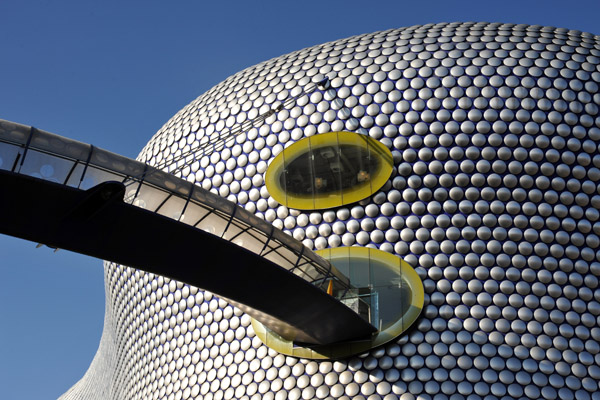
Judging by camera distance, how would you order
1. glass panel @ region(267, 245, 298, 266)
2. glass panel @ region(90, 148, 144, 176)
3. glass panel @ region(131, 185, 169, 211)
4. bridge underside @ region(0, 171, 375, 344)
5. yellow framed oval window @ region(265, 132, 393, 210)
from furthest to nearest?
yellow framed oval window @ region(265, 132, 393, 210)
glass panel @ region(267, 245, 298, 266)
glass panel @ region(131, 185, 169, 211)
glass panel @ region(90, 148, 144, 176)
bridge underside @ region(0, 171, 375, 344)

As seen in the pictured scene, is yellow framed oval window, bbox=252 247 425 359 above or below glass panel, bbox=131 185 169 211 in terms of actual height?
below

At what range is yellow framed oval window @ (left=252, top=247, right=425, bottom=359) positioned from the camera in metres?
16.6

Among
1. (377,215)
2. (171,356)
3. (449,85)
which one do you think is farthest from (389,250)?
(171,356)

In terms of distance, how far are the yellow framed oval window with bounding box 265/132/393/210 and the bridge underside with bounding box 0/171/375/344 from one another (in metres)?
2.94

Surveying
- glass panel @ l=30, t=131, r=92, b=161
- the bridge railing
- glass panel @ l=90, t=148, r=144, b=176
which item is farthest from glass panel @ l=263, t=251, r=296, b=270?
glass panel @ l=30, t=131, r=92, b=161

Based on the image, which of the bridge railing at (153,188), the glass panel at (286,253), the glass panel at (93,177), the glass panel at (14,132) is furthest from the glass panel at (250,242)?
the glass panel at (14,132)

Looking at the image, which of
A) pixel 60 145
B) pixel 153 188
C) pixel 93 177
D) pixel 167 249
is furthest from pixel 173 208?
pixel 60 145

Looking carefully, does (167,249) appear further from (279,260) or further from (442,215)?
(442,215)

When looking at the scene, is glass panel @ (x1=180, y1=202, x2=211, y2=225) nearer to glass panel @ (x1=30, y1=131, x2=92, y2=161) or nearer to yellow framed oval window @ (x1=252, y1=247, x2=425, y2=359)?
glass panel @ (x1=30, y1=131, x2=92, y2=161)

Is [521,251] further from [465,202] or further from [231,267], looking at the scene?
[231,267]

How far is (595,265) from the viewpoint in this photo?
659 inches

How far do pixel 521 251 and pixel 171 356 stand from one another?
794 cm

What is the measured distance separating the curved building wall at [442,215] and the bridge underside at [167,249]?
0.45 metres

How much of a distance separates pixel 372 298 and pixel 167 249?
5.15 m
